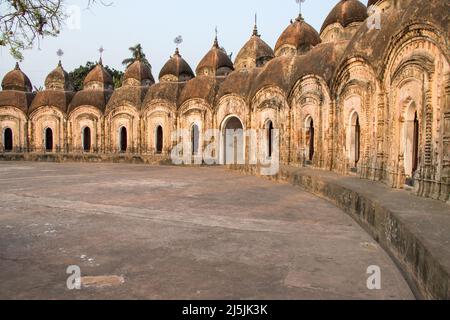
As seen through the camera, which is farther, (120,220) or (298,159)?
(298,159)

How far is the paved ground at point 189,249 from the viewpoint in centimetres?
348

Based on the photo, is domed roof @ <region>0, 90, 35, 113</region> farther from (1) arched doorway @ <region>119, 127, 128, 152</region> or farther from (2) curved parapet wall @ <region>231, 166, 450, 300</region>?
(2) curved parapet wall @ <region>231, 166, 450, 300</region>

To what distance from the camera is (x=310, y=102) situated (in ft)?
44.5

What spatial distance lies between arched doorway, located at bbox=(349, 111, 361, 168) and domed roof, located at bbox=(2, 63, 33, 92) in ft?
87.7

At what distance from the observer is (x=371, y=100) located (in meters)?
9.95

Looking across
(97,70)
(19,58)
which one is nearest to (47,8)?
(19,58)

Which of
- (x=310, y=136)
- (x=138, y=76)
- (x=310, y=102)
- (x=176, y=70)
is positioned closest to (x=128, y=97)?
(x=176, y=70)

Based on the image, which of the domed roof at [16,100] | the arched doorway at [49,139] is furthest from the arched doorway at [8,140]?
the arched doorway at [49,139]

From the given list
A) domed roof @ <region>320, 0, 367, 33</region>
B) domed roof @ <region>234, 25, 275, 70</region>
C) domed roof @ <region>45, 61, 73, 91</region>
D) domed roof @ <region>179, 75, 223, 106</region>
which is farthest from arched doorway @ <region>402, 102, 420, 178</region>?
domed roof @ <region>45, 61, 73, 91</region>

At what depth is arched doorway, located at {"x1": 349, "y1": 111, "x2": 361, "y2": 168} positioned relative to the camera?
11359 mm

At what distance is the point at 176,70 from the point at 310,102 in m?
15.5
